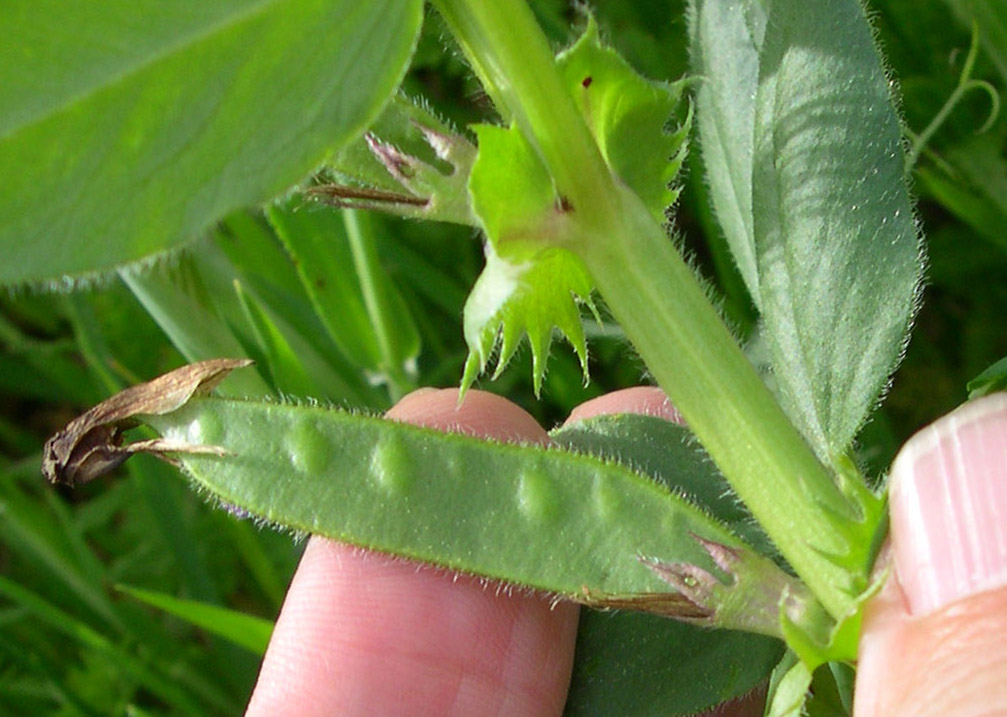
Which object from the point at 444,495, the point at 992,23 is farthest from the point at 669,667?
the point at 992,23

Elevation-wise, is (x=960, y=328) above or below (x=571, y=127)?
below

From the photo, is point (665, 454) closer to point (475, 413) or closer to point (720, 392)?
point (720, 392)

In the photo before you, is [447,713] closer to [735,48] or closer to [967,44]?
[735,48]

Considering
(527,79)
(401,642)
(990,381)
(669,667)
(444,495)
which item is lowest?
(401,642)

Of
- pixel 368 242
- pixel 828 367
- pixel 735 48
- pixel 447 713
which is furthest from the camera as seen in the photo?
pixel 368 242

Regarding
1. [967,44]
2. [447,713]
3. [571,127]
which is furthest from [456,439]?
[967,44]

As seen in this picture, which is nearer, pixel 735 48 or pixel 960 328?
pixel 735 48
